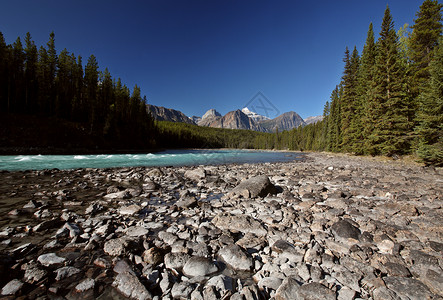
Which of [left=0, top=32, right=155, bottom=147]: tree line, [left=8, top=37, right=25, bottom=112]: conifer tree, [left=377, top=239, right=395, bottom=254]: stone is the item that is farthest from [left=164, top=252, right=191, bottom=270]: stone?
[left=8, top=37, right=25, bottom=112]: conifer tree

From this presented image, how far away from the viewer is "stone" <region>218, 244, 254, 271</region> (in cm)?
265

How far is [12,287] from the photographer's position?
6.84 ft

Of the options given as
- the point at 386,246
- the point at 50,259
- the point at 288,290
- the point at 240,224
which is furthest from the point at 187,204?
the point at 386,246

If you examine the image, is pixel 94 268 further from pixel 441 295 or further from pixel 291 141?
pixel 291 141

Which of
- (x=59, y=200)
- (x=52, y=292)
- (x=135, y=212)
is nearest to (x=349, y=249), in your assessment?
(x=52, y=292)

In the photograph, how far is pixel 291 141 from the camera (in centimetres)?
9544

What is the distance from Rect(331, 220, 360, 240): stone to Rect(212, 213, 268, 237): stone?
1.45 meters

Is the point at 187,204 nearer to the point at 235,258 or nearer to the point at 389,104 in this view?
the point at 235,258

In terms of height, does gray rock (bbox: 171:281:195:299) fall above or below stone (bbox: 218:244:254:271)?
above

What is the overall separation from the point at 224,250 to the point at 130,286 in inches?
58.3

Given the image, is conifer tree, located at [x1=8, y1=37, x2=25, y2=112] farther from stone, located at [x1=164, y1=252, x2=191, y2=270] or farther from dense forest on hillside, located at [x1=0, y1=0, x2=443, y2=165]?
stone, located at [x1=164, y1=252, x2=191, y2=270]

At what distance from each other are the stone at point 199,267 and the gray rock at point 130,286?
617 mm

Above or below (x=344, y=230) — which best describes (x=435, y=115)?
above

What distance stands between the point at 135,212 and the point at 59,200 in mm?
3140
